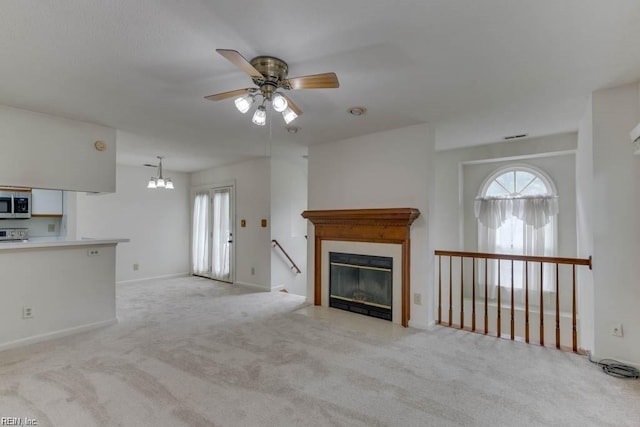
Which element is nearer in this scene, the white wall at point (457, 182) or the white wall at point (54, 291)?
the white wall at point (54, 291)

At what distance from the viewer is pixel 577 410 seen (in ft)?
6.71

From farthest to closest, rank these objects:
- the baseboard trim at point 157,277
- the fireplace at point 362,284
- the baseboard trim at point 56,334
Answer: the baseboard trim at point 157,277, the fireplace at point 362,284, the baseboard trim at point 56,334

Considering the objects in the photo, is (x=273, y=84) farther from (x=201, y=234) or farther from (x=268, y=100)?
(x=201, y=234)

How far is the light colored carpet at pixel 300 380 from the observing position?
198cm

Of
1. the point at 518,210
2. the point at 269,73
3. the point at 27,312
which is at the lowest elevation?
the point at 27,312

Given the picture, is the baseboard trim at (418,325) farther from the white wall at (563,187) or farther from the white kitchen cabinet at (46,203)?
the white kitchen cabinet at (46,203)

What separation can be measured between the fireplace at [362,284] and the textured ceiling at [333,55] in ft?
5.99

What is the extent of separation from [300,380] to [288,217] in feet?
12.5

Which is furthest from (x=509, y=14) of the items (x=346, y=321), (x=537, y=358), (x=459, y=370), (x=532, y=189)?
(x=532, y=189)

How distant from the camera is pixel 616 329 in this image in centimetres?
265

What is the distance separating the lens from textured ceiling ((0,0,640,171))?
5.56ft

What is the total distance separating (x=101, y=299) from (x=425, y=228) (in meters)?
3.97

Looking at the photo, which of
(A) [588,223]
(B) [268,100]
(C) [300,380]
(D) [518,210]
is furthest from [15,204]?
(D) [518,210]

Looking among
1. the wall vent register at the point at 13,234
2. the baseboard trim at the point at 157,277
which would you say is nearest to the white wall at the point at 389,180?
the baseboard trim at the point at 157,277
